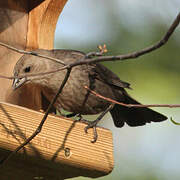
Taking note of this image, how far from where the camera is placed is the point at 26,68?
12.5ft

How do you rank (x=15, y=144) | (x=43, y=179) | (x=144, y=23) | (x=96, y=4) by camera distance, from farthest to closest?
1. (x=96, y=4)
2. (x=144, y=23)
3. (x=43, y=179)
4. (x=15, y=144)

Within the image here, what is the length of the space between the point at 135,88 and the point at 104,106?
2399mm

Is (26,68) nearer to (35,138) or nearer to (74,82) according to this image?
(74,82)

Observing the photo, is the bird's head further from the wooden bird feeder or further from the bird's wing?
the bird's wing

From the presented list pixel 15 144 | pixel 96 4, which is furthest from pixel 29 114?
pixel 96 4

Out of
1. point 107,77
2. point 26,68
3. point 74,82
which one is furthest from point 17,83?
point 107,77

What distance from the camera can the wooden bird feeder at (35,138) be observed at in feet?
9.25

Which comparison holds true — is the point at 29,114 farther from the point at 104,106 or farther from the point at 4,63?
the point at 104,106

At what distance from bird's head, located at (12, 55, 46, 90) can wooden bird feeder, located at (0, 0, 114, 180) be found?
93 millimetres

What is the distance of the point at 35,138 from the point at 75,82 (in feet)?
3.46

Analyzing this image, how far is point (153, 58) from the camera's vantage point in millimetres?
6816

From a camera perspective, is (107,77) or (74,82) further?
(107,77)

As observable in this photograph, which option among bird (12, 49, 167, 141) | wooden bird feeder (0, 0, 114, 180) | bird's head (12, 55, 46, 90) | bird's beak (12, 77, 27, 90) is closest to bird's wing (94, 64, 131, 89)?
bird (12, 49, 167, 141)

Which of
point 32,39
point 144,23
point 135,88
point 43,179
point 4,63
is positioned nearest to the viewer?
point 43,179
